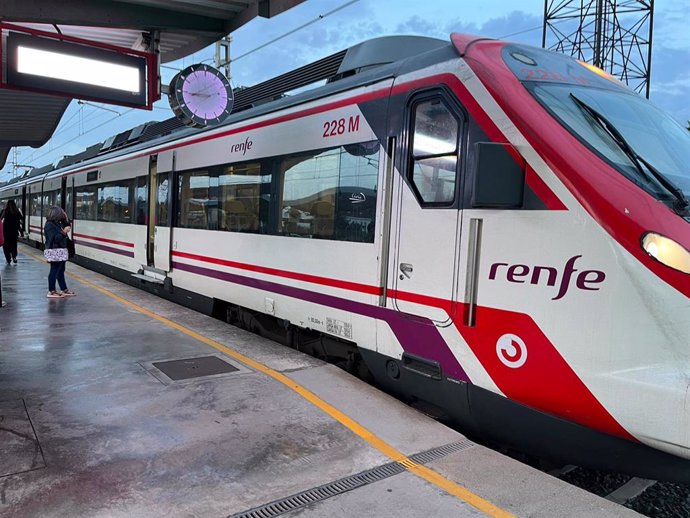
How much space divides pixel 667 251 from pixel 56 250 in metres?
8.68

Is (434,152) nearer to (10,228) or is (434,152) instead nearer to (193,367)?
(193,367)

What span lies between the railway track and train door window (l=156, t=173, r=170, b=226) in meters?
6.77

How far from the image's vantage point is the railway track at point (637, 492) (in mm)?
3318

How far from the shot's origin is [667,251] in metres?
2.68

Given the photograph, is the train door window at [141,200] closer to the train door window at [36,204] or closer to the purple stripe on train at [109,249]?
the purple stripe on train at [109,249]

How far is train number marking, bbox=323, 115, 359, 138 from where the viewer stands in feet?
15.2

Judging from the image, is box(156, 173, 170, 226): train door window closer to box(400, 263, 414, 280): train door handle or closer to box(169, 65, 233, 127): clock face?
box(169, 65, 233, 127): clock face

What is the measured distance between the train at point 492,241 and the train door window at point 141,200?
423cm

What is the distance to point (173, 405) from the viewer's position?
13.1ft

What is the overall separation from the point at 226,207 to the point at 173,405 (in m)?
3.25

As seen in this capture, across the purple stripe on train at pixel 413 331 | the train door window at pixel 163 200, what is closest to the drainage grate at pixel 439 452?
the purple stripe on train at pixel 413 331

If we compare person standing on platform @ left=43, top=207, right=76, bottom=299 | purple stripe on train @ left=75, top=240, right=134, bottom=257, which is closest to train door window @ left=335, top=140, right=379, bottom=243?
person standing on platform @ left=43, top=207, right=76, bottom=299

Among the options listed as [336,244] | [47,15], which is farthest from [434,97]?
[47,15]

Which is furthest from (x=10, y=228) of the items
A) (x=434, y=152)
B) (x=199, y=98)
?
(x=434, y=152)
